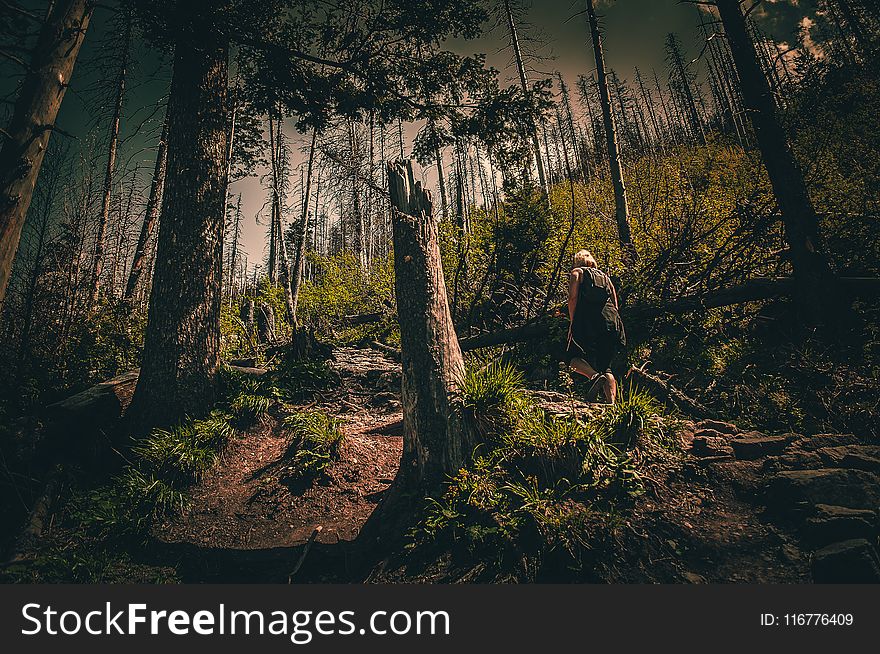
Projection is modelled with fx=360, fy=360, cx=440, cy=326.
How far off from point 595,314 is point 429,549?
314 centimetres

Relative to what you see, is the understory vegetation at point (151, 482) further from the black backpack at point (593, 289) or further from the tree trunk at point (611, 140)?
the tree trunk at point (611, 140)

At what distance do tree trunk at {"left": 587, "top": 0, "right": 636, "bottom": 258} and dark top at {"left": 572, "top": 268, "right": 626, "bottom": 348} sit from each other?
5.78 metres

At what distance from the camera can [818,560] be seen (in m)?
2.23


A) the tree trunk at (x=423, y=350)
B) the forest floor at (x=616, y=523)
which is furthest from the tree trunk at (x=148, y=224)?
the tree trunk at (x=423, y=350)

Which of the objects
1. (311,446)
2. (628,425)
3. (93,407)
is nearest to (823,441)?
(628,425)

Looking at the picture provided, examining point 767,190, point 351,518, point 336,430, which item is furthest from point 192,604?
point 767,190

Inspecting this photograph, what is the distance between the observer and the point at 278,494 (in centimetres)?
407

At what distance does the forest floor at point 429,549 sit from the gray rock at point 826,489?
0.10 ft

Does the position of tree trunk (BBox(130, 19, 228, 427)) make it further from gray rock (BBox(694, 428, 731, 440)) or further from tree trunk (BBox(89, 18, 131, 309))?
gray rock (BBox(694, 428, 731, 440))

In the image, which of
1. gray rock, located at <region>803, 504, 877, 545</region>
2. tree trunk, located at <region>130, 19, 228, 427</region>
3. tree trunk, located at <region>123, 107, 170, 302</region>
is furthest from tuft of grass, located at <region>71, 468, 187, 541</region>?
tree trunk, located at <region>123, 107, 170, 302</region>

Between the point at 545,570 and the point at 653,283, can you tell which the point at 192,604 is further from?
the point at 653,283

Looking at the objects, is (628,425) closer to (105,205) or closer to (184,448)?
(184,448)

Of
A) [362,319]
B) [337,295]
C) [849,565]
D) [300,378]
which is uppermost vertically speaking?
[337,295]

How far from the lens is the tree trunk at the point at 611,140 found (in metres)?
9.91
